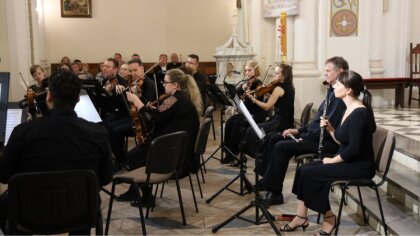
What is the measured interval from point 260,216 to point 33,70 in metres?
3.58

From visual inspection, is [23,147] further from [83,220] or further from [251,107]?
[251,107]

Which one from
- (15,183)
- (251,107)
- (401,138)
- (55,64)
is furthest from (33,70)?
(55,64)

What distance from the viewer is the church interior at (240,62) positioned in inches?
156

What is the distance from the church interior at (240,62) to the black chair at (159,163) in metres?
0.15

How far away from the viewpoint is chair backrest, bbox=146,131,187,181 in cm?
346

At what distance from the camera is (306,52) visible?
8.35m

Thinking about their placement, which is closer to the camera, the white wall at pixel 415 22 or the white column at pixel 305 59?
the white column at pixel 305 59

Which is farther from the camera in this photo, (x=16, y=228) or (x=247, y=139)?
(x=247, y=139)

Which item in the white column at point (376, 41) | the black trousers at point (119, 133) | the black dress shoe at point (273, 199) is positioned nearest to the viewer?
the black dress shoe at point (273, 199)

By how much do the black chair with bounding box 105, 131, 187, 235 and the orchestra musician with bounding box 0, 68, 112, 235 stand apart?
835mm

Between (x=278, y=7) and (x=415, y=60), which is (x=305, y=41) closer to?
(x=278, y=7)

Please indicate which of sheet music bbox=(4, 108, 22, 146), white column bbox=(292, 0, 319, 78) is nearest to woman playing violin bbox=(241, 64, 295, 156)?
sheet music bbox=(4, 108, 22, 146)

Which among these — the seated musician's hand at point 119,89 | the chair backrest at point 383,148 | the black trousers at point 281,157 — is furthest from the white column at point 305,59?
the chair backrest at point 383,148

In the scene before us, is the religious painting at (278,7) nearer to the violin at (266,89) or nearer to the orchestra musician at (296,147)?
the violin at (266,89)
